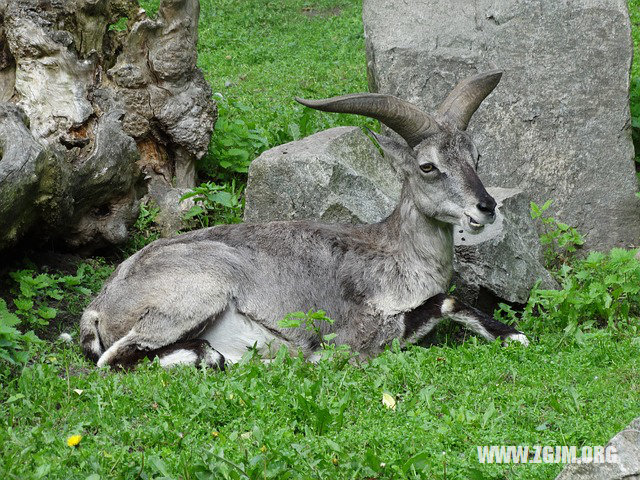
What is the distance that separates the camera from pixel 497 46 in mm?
10070

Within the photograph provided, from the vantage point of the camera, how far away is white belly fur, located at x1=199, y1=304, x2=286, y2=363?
7.63 metres

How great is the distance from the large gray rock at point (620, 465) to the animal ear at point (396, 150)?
3.95 metres

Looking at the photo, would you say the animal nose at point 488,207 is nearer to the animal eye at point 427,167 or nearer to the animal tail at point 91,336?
the animal eye at point 427,167

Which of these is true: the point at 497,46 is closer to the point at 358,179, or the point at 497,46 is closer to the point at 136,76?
the point at 358,179

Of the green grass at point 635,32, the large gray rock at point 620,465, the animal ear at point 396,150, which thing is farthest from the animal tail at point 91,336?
the green grass at point 635,32

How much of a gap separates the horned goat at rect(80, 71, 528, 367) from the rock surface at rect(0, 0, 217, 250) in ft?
4.02

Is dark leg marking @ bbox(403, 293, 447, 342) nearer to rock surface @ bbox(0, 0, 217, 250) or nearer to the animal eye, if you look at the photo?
the animal eye

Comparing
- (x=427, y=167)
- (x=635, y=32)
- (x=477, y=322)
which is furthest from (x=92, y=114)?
(x=635, y=32)

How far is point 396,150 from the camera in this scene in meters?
7.99

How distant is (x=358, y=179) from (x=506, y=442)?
4.15 meters

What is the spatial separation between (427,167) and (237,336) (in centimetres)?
207

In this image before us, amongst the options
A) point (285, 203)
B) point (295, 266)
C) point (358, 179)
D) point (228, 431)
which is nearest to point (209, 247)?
point (295, 266)

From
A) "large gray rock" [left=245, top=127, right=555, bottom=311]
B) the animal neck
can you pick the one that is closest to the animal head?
the animal neck

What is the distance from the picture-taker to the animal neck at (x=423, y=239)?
7891mm
